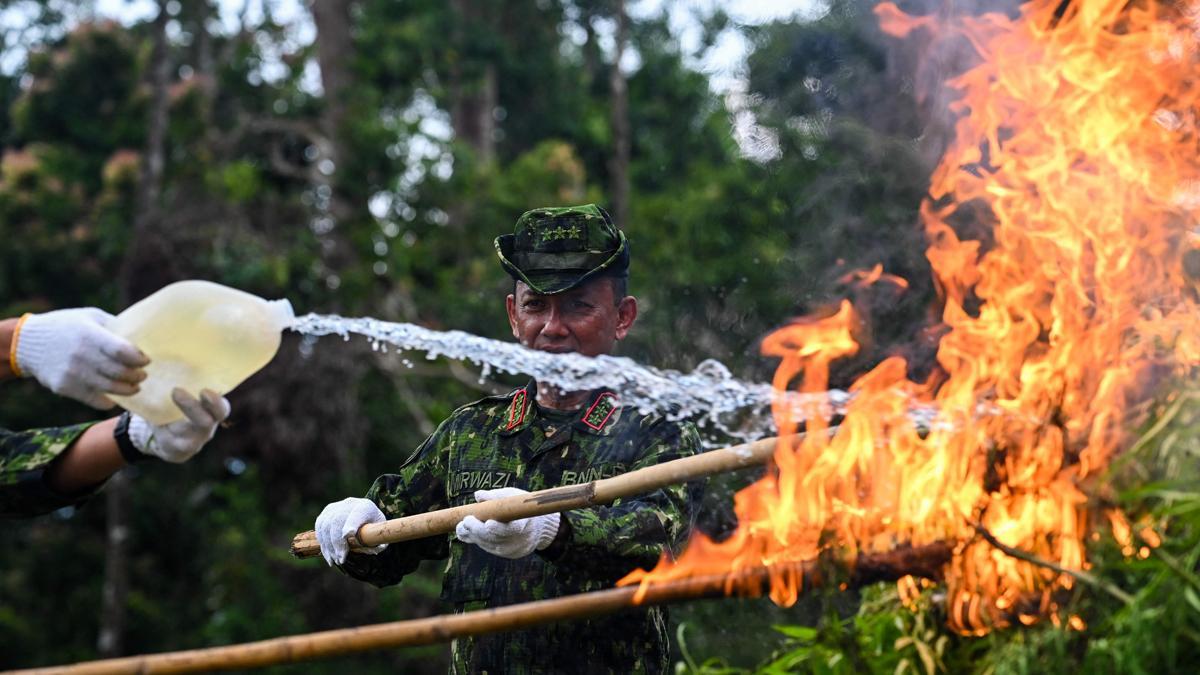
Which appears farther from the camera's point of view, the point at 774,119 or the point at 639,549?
the point at 774,119

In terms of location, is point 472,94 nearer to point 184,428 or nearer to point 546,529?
point 184,428

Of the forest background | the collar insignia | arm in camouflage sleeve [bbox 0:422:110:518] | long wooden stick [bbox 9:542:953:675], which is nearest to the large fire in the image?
long wooden stick [bbox 9:542:953:675]

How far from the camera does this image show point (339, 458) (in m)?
12.2

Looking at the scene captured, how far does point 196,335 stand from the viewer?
3.97 meters

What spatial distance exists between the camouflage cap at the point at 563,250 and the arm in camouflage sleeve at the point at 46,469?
153 cm

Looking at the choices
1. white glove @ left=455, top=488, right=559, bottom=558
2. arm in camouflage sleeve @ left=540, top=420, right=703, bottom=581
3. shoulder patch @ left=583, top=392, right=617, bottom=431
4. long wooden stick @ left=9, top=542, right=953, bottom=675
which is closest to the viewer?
long wooden stick @ left=9, top=542, right=953, bottom=675

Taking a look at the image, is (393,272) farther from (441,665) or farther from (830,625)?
(830,625)

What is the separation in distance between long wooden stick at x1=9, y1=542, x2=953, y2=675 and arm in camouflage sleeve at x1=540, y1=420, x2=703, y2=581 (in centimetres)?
30

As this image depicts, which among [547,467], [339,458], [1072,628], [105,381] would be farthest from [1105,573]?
[339,458]

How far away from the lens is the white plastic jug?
3.96m

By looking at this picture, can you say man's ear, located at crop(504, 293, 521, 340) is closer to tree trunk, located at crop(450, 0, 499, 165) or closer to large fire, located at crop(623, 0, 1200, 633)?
large fire, located at crop(623, 0, 1200, 633)

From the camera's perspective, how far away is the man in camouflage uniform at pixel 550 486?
11.1ft

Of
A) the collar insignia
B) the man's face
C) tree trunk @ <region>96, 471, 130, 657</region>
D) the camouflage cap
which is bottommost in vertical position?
tree trunk @ <region>96, 471, 130, 657</region>

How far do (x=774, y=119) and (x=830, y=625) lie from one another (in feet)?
19.8
